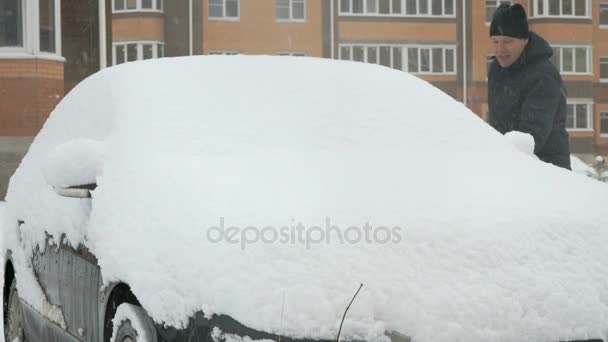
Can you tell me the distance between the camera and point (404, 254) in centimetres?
307

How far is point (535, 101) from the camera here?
6160mm

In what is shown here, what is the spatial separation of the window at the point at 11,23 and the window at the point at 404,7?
28.2 m

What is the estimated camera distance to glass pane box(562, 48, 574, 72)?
4644cm

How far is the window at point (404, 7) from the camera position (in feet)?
148

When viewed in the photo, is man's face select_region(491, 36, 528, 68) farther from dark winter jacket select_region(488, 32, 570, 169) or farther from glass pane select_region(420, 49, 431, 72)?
glass pane select_region(420, 49, 431, 72)

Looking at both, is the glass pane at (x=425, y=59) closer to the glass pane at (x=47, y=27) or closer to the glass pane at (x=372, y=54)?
the glass pane at (x=372, y=54)

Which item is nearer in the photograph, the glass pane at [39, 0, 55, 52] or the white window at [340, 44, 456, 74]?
the glass pane at [39, 0, 55, 52]

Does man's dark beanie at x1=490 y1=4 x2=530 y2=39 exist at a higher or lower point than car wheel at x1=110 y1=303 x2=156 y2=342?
higher

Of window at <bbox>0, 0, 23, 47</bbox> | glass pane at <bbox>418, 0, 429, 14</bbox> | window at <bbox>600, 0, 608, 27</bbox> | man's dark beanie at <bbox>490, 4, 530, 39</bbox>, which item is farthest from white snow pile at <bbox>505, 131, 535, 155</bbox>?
window at <bbox>600, 0, 608, 27</bbox>

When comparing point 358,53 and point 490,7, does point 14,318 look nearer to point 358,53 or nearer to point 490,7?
point 358,53

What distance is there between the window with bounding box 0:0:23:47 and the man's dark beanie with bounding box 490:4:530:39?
43.3 ft

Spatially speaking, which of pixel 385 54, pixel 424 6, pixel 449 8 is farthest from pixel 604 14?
pixel 385 54

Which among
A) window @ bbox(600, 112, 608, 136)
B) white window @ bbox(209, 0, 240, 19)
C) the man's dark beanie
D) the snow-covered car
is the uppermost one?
white window @ bbox(209, 0, 240, 19)

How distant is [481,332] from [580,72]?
45.9 meters
